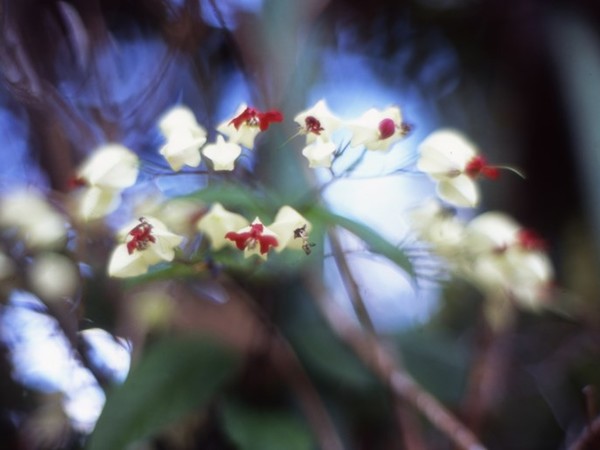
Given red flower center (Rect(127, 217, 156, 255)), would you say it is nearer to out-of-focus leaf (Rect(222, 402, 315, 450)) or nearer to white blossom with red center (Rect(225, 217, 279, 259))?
white blossom with red center (Rect(225, 217, 279, 259))

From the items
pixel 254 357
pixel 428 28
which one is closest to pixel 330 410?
pixel 254 357

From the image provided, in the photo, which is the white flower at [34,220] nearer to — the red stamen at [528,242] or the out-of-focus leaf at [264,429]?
the out-of-focus leaf at [264,429]

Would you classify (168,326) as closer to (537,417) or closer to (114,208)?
(114,208)

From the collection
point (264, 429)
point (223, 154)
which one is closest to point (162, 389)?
point (264, 429)

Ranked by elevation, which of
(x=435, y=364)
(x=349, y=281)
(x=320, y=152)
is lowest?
(x=435, y=364)

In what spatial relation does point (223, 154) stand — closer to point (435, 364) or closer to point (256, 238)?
point (256, 238)

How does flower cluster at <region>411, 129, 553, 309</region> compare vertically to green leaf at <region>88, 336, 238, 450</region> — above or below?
above

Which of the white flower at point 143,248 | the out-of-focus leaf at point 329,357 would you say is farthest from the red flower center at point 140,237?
the out-of-focus leaf at point 329,357

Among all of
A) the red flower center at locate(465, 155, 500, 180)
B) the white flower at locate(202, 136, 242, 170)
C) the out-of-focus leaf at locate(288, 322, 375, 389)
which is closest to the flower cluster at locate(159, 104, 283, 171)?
the white flower at locate(202, 136, 242, 170)
